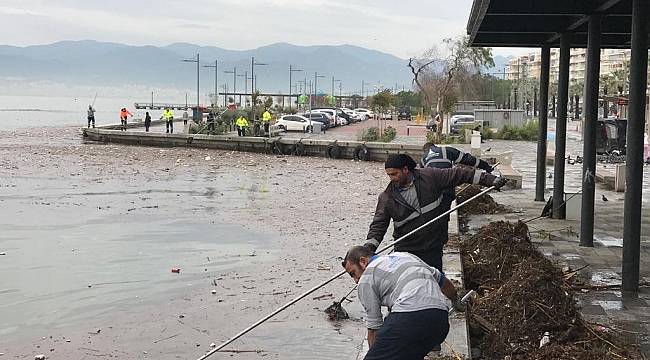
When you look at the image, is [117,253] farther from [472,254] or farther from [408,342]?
[408,342]

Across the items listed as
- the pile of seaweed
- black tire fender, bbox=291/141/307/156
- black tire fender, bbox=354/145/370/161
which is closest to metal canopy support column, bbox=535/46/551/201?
the pile of seaweed

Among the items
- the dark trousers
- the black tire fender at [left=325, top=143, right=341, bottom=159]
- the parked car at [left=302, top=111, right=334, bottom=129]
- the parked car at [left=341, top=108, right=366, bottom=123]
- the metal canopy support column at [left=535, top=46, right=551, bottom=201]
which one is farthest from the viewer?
the parked car at [left=341, top=108, right=366, bottom=123]

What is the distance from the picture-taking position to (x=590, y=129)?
11.3 meters

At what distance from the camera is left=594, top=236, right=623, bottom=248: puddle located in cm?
1185

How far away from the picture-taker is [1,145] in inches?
1761

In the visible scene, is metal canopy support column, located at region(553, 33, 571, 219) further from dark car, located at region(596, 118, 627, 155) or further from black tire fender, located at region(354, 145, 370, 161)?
black tire fender, located at region(354, 145, 370, 161)

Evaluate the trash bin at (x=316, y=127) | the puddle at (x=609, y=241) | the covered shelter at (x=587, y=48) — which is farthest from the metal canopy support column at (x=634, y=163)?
the trash bin at (x=316, y=127)

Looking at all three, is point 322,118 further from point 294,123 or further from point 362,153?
point 362,153

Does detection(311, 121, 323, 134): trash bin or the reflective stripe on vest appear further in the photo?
detection(311, 121, 323, 134): trash bin

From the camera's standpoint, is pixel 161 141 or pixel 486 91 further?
pixel 486 91

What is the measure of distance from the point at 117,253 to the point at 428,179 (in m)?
8.43

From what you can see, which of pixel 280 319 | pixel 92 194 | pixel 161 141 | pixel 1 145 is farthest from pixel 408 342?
pixel 1 145

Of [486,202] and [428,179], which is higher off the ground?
[428,179]

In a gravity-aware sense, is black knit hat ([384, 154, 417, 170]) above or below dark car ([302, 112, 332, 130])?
below
